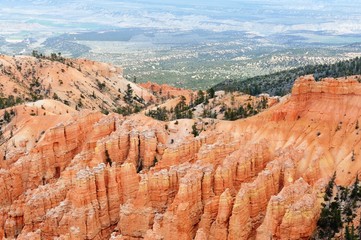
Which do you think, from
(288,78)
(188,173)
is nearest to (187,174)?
(188,173)

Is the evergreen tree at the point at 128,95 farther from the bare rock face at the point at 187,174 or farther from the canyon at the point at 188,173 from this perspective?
the bare rock face at the point at 187,174

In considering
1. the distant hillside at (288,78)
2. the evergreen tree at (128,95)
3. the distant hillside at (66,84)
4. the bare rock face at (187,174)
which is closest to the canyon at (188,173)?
the bare rock face at (187,174)

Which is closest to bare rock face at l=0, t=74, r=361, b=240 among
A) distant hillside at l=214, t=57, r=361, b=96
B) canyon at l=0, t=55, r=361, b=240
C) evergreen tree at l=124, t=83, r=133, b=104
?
canyon at l=0, t=55, r=361, b=240

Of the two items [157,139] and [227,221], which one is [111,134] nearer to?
[157,139]

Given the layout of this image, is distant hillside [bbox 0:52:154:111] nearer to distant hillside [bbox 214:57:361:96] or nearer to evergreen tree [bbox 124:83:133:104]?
evergreen tree [bbox 124:83:133:104]

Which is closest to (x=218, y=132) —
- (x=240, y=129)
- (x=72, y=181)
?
(x=240, y=129)

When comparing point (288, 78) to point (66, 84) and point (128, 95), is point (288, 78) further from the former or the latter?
point (66, 84)

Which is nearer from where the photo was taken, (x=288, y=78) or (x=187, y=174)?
(x=187, y=174)
